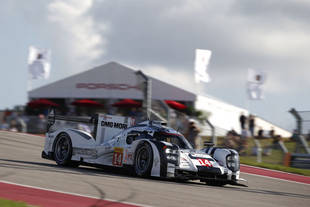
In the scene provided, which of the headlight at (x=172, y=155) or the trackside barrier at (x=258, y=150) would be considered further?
the trackside barrier at (x=258, y=150)

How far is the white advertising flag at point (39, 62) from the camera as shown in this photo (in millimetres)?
27509

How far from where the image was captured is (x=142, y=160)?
31.7 ft

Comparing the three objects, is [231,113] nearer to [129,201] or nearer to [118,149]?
[118,149]

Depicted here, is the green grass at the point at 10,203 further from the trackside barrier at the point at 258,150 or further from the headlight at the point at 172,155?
the trackside barrier at the point at 258,150

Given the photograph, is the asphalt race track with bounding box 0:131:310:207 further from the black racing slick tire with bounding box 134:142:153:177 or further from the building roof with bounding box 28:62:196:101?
the building roof with bounding box 28:62:196:101

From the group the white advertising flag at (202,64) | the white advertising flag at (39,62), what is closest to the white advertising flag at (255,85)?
the white advertising flag at (202,64)

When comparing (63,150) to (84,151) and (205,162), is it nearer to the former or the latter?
(84,151)

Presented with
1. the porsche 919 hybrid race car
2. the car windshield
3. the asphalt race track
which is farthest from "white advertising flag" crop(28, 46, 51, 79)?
the car windshield

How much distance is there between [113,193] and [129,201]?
652 millimetres

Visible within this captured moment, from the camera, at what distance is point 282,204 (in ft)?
24.6

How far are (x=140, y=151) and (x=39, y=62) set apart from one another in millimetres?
19133

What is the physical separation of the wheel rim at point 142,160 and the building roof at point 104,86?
65.8 ft

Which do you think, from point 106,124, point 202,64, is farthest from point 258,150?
point 106,124

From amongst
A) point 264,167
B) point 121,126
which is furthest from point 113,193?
point 264,167
